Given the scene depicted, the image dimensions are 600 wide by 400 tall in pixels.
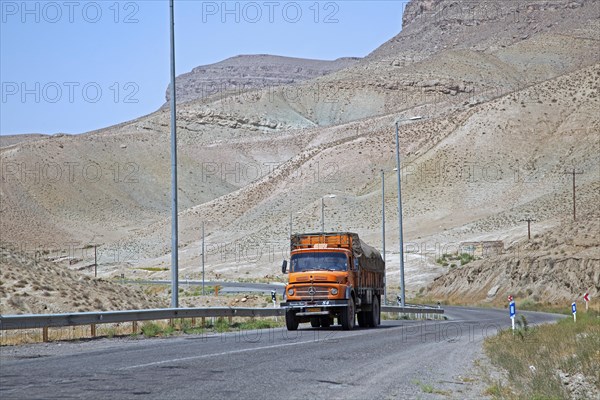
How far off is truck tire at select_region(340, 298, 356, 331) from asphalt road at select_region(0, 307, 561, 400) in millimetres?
5288

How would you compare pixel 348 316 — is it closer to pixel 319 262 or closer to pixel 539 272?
pixel 319 262

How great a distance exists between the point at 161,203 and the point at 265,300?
102 meters

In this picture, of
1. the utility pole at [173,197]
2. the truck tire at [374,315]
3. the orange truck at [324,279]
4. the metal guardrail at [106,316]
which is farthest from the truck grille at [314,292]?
the truck tire at [374,315]

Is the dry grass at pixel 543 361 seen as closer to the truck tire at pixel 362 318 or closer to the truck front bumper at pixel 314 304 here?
the truck front bumper at pixel 314 304

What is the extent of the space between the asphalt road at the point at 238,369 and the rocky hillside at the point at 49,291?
9553 millimetres

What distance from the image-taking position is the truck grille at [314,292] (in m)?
28.0

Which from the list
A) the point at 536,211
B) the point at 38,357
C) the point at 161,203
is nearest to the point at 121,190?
the point at 161,203

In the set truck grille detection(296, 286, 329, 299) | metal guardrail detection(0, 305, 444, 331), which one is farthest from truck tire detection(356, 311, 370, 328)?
truck grille detection(296, 286, 329, 299)

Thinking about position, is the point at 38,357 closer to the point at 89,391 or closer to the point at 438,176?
the point at 89,391

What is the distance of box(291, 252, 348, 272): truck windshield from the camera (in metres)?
28.5

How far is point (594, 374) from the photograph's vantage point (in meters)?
16.2

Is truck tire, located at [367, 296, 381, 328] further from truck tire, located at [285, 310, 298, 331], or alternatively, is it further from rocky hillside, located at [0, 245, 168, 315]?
rocky hillside, located at [0, 245, 168, 315]

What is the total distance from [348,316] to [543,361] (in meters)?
10.9

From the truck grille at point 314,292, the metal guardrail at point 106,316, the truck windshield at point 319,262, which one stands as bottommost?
the metal guardrail at point 106,316
